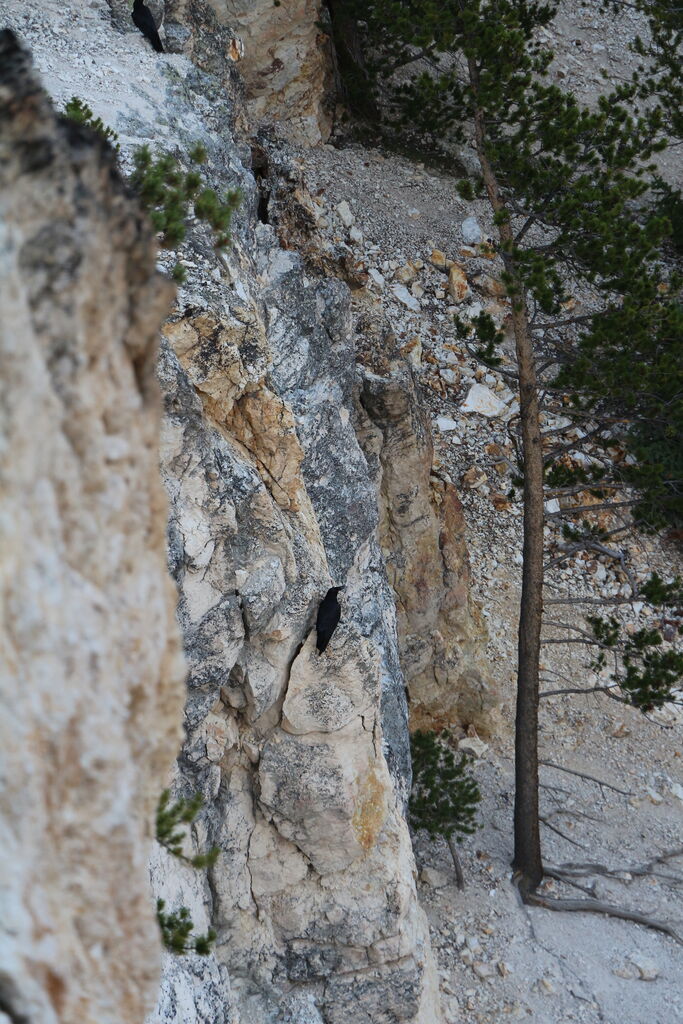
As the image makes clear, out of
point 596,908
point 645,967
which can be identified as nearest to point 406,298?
point 596,908

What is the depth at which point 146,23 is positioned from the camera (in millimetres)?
8891

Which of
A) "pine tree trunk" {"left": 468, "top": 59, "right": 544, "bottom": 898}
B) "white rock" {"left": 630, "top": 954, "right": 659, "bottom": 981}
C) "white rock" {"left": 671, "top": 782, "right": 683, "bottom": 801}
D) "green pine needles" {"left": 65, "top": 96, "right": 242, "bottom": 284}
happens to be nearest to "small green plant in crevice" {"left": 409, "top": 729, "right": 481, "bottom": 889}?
"pine tree trunk" {"left": 468, "top": 59, "right": 544, "bottom": 898}

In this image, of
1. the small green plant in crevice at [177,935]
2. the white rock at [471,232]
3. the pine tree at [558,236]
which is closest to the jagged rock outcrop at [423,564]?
the pine tree at [558,236]

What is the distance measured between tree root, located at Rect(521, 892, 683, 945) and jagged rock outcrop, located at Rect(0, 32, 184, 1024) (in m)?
9.77

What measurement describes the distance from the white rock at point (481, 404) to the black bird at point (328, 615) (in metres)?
9.10

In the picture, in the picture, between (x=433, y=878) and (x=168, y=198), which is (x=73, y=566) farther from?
(x=433, y=878)

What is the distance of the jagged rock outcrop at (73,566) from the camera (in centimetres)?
254

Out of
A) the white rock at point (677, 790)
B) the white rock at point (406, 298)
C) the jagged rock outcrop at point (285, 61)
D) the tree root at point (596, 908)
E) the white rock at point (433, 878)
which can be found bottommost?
the tree root at point (596, 908)

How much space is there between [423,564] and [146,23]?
775 cm

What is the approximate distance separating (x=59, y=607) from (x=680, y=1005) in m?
10.7

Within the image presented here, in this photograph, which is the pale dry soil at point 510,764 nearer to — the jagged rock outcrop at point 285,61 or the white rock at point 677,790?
the white rock at point 677,790

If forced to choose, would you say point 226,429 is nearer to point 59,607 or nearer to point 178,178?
point 178,178

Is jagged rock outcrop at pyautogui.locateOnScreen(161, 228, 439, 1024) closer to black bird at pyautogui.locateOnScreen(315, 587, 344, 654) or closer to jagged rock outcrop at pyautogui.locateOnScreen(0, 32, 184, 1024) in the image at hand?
black bird at pyautogui.locateOnScreen(315, 587, 344, 654)

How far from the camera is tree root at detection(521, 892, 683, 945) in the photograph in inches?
457
